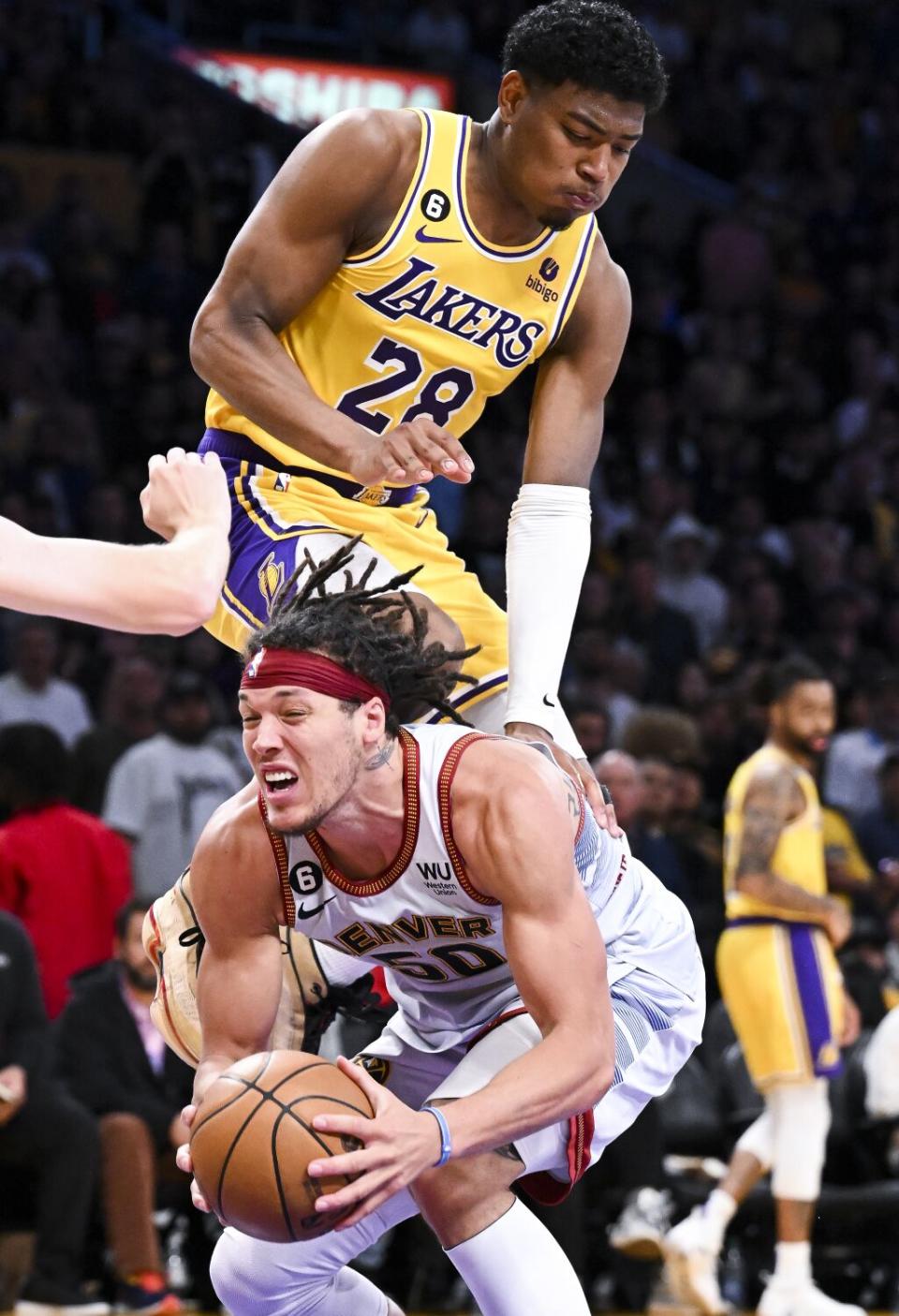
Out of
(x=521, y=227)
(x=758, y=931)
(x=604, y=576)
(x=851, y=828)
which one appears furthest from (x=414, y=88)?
(x=521, y=227)

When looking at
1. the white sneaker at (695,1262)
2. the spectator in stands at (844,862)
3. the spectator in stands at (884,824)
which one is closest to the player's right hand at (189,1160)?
the white sneaker at (695,1262)

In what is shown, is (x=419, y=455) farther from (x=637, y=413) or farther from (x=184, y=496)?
(x=637, y=413)

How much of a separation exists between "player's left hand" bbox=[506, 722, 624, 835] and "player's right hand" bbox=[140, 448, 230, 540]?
3.43ft

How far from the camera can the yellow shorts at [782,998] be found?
739cm

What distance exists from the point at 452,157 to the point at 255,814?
132cm

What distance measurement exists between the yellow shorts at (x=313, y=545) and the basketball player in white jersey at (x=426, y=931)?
5.3 inches

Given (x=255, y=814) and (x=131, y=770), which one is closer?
(x=255, y=814)

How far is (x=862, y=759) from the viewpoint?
10156mm

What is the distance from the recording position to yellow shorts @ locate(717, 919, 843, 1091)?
24.3 feet

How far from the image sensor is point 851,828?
373 inches

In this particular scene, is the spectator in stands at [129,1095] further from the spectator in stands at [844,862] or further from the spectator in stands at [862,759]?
the spectator in stands at [862,759]

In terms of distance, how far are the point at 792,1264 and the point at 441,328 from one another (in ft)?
13.9

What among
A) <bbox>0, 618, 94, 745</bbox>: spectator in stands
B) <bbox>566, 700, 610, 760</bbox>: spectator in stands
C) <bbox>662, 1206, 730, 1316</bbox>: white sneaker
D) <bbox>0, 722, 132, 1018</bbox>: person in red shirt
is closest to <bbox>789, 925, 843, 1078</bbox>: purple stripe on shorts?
<bbox>662, 1206, 730, 1316</bbox>: white sneaker

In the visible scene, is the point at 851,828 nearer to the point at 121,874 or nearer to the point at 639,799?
the point at 639,799
